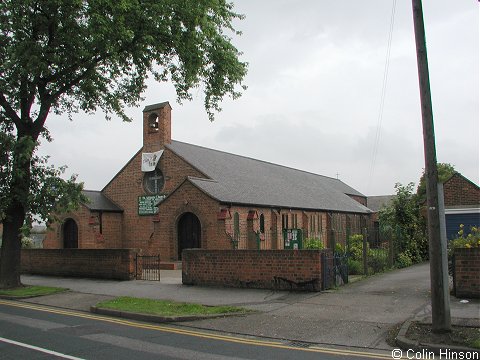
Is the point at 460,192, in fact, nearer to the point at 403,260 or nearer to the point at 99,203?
the point at 403,260

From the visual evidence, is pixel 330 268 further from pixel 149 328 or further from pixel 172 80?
pixel 172 80

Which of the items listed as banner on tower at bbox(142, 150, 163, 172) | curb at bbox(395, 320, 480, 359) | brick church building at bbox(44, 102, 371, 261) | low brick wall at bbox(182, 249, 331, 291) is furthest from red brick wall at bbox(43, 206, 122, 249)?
curb at bbox(395, 320, 480, 359)

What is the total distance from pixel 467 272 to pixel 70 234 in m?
28.4

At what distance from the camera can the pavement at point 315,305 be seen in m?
8.90

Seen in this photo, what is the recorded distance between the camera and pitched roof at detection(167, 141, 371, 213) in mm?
28109

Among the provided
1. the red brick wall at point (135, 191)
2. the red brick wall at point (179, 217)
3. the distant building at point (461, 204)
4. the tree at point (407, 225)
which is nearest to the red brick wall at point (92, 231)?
the red brick wall at point (135, 191)

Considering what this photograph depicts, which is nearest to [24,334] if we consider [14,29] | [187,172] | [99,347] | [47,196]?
[99,347]

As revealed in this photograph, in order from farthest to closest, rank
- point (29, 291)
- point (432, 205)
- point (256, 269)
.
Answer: point (29, 291) < point (256, 269) < point (432, 205)

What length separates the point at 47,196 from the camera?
663 inches

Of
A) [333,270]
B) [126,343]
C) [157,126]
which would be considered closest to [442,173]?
[157,126]

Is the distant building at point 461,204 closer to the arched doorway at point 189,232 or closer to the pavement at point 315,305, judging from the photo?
the pavement at point 315,305

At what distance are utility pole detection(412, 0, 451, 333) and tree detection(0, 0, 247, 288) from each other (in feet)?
28.2

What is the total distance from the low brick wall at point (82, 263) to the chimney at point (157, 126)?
39.5ft

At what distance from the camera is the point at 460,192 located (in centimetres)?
2491
